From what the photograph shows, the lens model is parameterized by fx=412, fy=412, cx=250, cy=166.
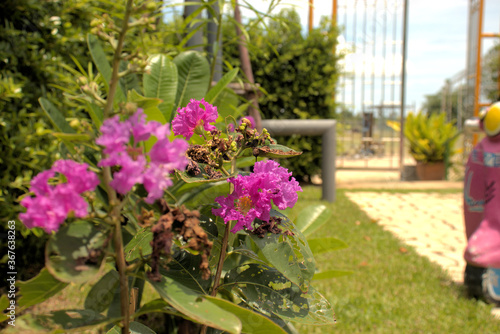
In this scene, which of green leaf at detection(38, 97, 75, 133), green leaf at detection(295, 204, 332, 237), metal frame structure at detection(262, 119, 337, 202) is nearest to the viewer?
green leaf at detection(38, 97, 75, 133)

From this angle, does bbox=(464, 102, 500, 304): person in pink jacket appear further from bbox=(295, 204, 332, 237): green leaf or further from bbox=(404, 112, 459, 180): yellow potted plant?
bbox=(404, 112, 459, 180): yellow potted plant

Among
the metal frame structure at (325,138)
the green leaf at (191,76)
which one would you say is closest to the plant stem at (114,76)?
the green leaf at (191,76)

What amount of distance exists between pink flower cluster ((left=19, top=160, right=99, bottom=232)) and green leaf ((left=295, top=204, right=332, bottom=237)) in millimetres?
864

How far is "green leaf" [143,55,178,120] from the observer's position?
102 cm

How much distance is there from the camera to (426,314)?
7.71 ft

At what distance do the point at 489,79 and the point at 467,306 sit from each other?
8.95m

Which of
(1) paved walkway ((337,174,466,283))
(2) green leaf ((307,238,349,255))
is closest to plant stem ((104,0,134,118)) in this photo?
(2) green leaf ((307,238,349,255))

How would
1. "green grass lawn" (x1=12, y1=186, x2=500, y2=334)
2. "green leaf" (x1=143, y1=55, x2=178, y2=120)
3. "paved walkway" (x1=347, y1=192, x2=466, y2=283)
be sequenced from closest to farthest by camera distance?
"green leaf" (x1=143, y1=55, x2=178, y2=120)
"green grass lawn" (x1=12, y1=186, x2=500, y2=334)
"paved walkway" (x1=347, y1=192, x2=466, y2=283)

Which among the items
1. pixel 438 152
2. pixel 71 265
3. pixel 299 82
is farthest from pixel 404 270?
pixel 438 152

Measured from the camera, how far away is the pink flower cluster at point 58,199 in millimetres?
405

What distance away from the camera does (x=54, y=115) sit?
780 millimetres

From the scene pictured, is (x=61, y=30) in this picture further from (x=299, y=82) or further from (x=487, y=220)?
(x=299, y=82)

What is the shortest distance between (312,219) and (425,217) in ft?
13.6

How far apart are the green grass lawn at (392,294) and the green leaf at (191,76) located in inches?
57.9
